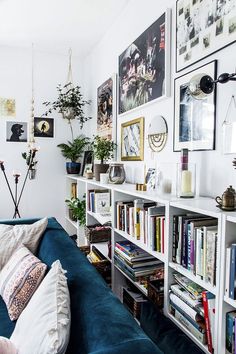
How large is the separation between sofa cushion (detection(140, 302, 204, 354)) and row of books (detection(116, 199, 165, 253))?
Result: 0.32 meters

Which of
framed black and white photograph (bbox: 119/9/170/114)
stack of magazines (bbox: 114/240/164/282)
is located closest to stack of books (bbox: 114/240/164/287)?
stack of magazines (bbox: 114/240/164/282)

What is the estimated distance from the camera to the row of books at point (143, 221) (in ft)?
5.31

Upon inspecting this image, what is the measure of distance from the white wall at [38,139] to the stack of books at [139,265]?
2.26 metres

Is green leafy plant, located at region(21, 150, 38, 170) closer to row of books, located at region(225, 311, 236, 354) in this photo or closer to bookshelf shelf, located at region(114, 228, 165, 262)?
bookshelf shelf, located at region(114, 228, 165, 262)

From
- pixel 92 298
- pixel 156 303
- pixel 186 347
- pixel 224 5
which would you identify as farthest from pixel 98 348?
pixel 224 5

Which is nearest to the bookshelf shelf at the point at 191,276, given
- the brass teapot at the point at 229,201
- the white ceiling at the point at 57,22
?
the brass teapot at the point at 229,201

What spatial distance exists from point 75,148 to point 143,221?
2.31 meters

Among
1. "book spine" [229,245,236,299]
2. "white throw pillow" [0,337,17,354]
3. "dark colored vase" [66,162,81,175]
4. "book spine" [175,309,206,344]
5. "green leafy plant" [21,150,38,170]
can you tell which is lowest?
"book spine" [175,309,206,344]

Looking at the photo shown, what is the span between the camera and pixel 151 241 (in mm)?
1658

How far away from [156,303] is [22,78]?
336cm

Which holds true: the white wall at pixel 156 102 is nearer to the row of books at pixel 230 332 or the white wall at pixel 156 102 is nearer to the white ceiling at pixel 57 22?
the white ceiling at pixel 57 22

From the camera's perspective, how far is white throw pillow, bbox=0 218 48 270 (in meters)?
1.99

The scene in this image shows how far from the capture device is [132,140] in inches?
100

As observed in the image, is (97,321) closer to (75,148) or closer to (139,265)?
(139,265)
